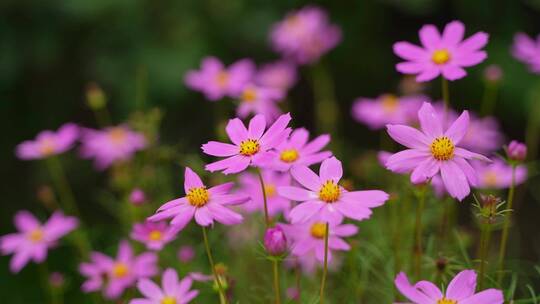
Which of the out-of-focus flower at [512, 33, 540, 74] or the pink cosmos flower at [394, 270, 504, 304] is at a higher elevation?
the out-of-focus flower at [512, 33, 540, 74]

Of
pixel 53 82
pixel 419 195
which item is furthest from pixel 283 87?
pixel 419 195

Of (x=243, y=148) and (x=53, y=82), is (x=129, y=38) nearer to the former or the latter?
(x=53, y=82)

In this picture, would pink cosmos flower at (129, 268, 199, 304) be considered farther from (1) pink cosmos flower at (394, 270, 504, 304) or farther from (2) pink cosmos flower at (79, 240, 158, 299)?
(1) pink cosmos flower at (394, 270, 504, 304)

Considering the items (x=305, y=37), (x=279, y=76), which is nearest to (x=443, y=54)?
(x=305, y=37)

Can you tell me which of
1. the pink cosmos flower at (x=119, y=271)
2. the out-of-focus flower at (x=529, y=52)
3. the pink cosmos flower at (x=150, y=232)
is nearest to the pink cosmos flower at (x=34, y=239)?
the pink cosmos flower at (x=119, y=271)

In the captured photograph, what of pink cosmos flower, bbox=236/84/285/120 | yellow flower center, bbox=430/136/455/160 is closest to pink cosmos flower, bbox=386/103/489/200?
yellow flower center, bbox=430/136/455/160

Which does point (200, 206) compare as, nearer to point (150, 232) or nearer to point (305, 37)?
point (150, 232)
